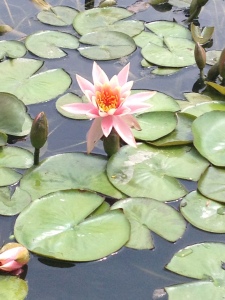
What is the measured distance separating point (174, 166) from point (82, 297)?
0.75 meters

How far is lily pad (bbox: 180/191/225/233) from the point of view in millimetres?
2002

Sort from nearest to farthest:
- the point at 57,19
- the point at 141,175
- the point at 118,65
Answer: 1. the point at 141,175
2. the point at 118,65
3. the point at 57,19

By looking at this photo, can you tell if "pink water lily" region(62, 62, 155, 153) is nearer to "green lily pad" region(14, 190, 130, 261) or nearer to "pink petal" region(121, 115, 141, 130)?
"pink petal" region(121, 115, 141, 130)

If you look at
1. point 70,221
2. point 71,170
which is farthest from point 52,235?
point 71,170

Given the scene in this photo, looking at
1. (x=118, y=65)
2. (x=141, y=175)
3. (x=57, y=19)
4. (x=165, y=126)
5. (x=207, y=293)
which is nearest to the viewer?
(x=207, y=293)

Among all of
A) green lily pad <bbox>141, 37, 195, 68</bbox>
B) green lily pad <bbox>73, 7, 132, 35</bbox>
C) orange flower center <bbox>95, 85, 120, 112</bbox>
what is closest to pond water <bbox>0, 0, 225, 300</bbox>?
orange flower center <bbox>95, 85, 120, 112</bbox>

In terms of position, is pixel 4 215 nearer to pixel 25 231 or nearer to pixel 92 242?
pixel 25 231

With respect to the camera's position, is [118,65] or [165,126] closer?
[165,126]

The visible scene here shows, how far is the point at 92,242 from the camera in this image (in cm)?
188

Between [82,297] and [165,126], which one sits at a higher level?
[165,126]

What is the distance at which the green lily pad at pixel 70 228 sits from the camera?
1.85 metres

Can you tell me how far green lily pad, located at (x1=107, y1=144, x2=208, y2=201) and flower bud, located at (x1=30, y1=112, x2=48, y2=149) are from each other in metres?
0.31

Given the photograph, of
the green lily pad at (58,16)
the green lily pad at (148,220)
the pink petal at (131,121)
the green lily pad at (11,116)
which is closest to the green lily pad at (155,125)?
the pink petal at (131,121)

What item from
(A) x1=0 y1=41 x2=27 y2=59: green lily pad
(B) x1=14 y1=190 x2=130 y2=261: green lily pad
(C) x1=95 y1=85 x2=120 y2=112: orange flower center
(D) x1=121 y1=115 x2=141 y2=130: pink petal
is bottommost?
(B) x1=14 y1=190 x2=130 y2=261: green lily pad
